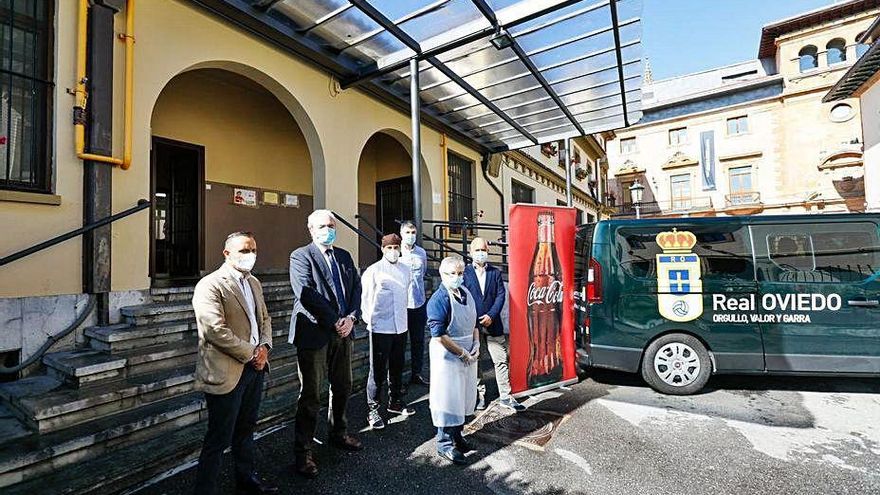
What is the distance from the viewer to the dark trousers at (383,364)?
136 inches

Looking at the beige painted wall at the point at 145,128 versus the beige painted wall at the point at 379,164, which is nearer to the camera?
the beige painted wall at the point at 145,128

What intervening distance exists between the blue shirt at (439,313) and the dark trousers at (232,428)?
1171 mm

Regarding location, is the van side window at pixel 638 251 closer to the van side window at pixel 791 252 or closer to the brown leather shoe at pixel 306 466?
the van side window at pixel 791 252

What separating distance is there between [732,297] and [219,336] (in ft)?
15.4

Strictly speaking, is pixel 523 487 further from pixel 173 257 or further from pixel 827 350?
pixel 173 257

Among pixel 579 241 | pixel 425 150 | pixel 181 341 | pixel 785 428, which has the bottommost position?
pixel 785 428

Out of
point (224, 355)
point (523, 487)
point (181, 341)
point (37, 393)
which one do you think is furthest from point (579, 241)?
point (37, 393)

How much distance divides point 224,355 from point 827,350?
17.9 feet

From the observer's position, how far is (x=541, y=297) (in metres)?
4.17

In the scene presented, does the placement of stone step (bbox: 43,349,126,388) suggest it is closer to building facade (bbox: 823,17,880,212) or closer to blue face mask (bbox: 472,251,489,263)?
blue face mask (bbox: 472,251,489,263)

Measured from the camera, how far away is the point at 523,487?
252 cm

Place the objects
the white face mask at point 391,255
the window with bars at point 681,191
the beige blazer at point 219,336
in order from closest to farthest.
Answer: the beige blazer at point 219,336
the white face mask at point 391,255
the window with bars at point 681,191

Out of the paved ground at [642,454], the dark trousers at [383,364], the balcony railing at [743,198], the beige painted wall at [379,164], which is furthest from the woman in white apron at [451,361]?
the balcony railing at [743,198]

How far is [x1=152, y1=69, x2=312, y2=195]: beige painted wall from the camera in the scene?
605 cm
